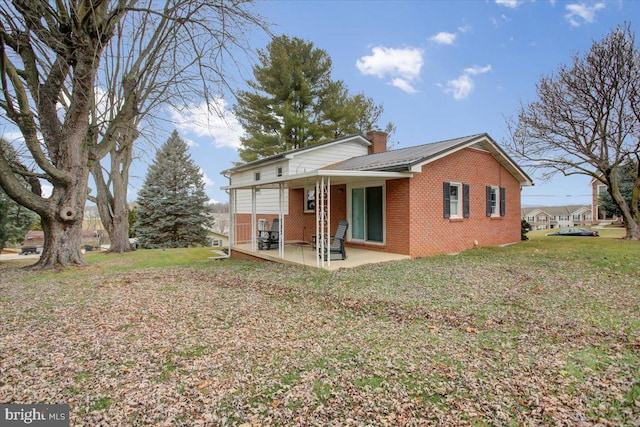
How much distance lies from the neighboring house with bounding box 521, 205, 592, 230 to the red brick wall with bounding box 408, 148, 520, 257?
55.3 meters

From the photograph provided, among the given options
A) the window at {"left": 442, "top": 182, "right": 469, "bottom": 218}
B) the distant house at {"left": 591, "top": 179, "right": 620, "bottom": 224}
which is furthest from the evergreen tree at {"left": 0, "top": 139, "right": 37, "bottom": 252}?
the distant house at {"left": 591, "top": 179, "right": 620, "bottom": 224}

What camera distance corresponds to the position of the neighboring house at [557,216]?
6238 cm

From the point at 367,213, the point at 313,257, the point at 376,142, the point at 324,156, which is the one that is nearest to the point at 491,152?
the point at 376,142

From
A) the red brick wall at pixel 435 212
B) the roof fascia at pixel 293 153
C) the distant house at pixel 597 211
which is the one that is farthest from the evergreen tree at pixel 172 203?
the distant house at pixel 597 211

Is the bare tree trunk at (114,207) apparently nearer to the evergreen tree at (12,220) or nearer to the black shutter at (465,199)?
the evergreen tree at (12,220)

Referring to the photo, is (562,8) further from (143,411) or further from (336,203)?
(143,411)

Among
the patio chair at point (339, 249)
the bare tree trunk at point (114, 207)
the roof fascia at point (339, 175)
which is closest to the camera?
the roof fascia at point (339, 175)

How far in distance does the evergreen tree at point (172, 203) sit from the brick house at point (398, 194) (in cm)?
727

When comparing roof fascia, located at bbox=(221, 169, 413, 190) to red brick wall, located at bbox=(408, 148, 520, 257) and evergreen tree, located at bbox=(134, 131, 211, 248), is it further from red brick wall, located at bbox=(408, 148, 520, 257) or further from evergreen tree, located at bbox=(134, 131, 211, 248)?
evergreen tree, located at bbox=(134, 131, 211, 248)

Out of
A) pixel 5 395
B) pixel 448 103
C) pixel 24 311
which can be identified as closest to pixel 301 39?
pixel 448 103

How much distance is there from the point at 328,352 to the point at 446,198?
9.05 m

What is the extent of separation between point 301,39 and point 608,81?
60.6ft

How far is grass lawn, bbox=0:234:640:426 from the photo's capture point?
2.69 m

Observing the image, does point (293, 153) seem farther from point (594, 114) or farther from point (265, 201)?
point (594, 114)
